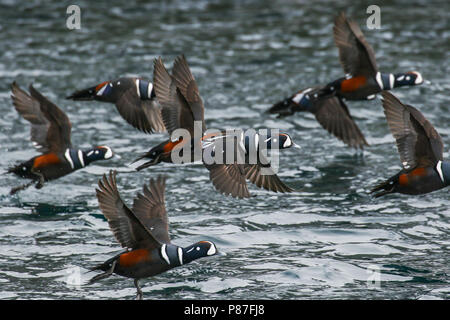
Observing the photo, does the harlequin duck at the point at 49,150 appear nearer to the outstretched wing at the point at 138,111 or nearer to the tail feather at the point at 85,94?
the tail feather at the point at 85,94

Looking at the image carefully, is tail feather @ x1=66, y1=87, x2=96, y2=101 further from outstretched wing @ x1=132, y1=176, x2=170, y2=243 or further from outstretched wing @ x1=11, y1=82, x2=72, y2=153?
outstretched wing @ x1=132, y1=176, x2=170, y2=243

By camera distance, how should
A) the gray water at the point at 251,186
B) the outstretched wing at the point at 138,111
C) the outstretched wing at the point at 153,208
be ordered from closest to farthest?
the outstretched wing at the point at 153,208
the gray water at the point at 251,186
the outstretched wing at the point at 138,111

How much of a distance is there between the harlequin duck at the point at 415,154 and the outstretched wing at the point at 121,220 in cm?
318

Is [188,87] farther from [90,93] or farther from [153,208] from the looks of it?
[153,208]

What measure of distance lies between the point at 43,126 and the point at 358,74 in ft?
14.0

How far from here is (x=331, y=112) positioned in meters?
12.3

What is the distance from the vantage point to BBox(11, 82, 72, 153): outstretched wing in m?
10.2

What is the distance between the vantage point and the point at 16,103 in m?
10.5

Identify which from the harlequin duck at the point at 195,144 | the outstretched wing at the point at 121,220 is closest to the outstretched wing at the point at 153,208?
the outstretched wing at the point at 121,220

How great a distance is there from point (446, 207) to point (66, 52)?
354 inches

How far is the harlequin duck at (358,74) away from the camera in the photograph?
37.9 feet

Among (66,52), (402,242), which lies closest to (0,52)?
(66,52)
